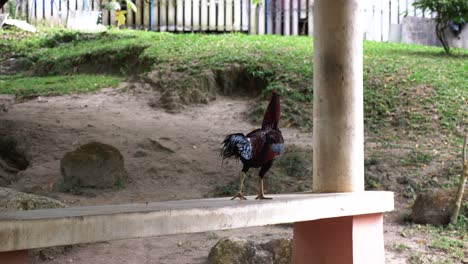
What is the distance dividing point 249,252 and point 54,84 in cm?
806

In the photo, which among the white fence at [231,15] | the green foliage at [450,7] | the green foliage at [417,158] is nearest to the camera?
the green foliage at [417,158]

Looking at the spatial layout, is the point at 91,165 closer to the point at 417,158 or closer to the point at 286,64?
the point at 417,158

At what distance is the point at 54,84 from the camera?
45.9 feet

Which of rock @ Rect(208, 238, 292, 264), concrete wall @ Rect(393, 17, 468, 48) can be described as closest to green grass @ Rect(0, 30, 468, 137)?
concrete wall @ Rect(393, 17, 468, 48)

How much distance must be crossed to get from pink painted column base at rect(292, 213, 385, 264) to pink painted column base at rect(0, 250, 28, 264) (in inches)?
106

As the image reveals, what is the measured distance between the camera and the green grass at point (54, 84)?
13.4 meters

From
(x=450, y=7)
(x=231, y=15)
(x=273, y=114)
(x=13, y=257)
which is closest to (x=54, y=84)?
(x=231, y=15)

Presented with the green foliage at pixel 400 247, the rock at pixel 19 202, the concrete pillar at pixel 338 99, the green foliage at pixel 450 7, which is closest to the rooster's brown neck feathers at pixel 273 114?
the concrete pillar at pixel 338 99

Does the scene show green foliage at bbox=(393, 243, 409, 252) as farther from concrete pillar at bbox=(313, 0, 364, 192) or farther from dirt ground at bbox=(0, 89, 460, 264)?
concrete pillar at bbox=(313, 0, 364, 192)

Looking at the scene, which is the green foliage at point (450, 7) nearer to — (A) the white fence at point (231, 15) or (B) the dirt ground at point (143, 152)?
(A) the white fence at point (231, 15)

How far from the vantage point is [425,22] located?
61.3ft

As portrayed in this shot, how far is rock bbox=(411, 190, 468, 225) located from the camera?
8312 mm

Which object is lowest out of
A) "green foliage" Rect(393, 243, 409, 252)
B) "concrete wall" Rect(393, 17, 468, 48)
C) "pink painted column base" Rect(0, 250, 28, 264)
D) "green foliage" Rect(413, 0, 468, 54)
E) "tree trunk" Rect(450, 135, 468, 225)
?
"green foliage" Rect(393, 243, 409, 252)

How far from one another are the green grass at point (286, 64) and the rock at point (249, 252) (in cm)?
438
